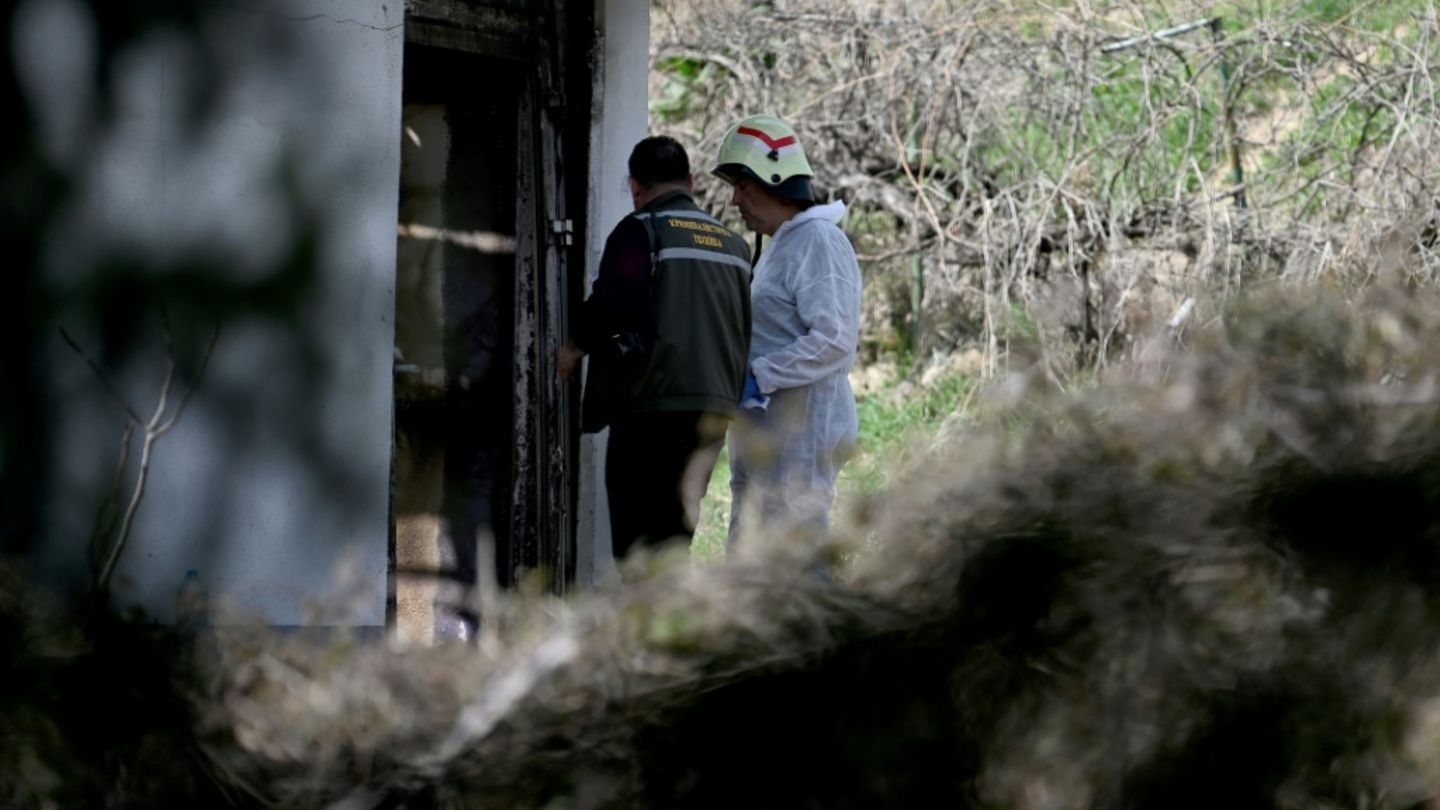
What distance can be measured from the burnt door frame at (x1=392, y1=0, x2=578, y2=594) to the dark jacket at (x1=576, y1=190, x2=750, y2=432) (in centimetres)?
73

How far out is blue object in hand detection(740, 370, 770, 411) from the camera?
18.2 ft

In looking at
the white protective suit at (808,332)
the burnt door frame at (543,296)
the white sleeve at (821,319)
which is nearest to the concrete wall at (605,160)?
the burnt door frame at (543,296)

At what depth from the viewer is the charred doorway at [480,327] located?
604cm

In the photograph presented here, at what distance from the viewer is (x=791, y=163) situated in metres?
5.51

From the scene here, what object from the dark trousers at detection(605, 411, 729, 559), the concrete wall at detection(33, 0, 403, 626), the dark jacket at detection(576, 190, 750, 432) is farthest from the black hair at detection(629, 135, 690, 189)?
the concrete wall at detection(33, 0, 403, 626)

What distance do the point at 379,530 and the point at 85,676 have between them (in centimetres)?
217

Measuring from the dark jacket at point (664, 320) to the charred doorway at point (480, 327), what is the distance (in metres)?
0.77

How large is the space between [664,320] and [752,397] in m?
0.50

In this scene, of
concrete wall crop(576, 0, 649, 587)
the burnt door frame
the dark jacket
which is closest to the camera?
the dark jacket

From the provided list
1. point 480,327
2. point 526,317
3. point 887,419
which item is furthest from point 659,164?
point 887,419

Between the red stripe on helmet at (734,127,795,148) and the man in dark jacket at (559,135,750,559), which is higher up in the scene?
the red stripe on helmet at (734,127,795,148)

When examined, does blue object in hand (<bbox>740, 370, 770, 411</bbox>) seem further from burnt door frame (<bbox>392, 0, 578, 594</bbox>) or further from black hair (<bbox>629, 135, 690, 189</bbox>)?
burnt door frame (<bbox>392, 0, 578, 594</bbox>)

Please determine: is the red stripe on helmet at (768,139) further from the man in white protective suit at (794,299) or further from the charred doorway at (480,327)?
the charred doorway at (480,327)

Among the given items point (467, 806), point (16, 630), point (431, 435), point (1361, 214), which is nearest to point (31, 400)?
point (16, 630)
